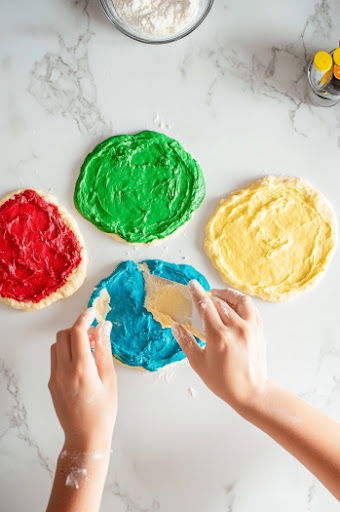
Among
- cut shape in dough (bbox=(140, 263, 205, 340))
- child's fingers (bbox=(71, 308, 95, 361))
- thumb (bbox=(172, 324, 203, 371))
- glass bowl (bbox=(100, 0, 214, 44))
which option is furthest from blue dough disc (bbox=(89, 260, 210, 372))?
glass bowl (bbox=(100, 0, 214, 44))

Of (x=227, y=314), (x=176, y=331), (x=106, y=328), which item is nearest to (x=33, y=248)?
(x=106, y=328)

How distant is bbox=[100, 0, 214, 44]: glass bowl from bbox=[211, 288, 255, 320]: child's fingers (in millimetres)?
600

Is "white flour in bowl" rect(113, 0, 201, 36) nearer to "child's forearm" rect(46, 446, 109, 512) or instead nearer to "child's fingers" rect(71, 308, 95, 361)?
"child's fingers" rect(71, 308, 95, 361)

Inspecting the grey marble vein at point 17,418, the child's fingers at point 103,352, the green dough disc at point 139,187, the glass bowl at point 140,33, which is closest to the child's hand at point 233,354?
A: the child's fingers at point 103,352

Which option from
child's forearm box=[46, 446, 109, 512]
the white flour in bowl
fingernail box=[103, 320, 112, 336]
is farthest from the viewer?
the white flour in bowl

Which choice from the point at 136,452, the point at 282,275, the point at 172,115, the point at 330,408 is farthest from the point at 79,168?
the point at 330,408

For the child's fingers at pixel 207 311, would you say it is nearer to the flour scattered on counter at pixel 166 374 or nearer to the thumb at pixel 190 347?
the thumb at pixel 190 347

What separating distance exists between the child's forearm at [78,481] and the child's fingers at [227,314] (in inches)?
13.6

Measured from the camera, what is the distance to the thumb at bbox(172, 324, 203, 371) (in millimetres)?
1062

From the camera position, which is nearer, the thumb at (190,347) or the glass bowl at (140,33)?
the thumb at (190,347)

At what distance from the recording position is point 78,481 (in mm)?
999

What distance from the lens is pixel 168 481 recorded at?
4.16 ft

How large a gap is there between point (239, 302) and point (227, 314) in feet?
0.13

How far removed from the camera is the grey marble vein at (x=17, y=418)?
4.13 feet
